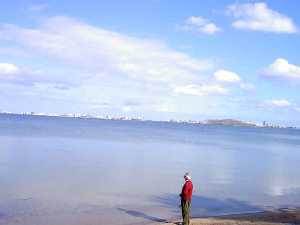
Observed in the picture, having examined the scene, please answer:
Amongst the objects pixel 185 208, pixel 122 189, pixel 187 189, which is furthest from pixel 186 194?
pixel 122 189

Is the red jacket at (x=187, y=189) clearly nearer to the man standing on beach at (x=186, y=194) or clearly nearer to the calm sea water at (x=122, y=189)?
the man standing on beach at (x=186, y=194)

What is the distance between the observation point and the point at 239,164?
167 feet

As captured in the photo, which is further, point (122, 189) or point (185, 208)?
point (122, 189)

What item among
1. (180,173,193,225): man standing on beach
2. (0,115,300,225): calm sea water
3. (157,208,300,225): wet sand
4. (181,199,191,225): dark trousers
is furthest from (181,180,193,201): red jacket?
(0,115,300,225): calm sea water

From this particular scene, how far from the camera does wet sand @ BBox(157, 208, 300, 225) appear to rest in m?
20.3

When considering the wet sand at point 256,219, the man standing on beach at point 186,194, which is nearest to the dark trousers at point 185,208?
the man standing on beach at point 186,194

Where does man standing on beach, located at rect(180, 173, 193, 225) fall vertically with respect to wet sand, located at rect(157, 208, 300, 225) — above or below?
above

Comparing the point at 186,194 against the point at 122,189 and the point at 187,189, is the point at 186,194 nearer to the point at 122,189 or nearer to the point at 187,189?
the point at 187,189

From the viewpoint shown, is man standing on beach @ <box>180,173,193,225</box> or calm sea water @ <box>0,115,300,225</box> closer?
man standing on beach @ <box>180,173,193,225</box>

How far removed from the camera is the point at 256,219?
21750 mm

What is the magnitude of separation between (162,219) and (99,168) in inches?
710

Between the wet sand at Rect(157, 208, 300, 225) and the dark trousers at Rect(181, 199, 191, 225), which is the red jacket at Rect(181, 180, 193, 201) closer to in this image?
the dark trousers at Rect(181, 199, 191, 225)

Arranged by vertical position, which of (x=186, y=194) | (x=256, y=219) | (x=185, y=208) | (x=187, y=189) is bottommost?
(x=256, y=219)

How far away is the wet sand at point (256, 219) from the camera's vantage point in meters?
20.3
